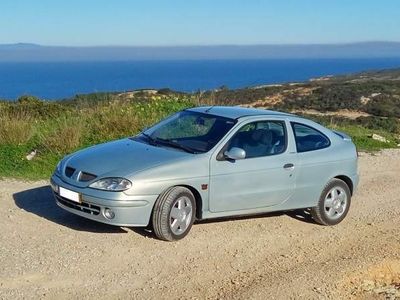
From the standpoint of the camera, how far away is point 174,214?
23.1 feet

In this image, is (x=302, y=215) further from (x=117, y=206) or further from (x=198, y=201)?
(x=117, y=206)

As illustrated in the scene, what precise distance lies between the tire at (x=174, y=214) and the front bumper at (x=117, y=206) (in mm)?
96

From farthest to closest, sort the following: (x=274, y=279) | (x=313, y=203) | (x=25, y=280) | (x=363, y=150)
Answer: (x=363, y=150) → (x=313, y=203) → (x=274, y=279) → (x=25, y=280)

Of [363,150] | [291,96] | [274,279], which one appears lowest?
[291,96]

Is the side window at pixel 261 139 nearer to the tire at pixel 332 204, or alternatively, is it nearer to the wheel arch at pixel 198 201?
the wheel arch at pixel 198 201

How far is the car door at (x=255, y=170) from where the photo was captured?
7.34 meters

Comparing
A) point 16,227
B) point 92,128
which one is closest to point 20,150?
point 92,128

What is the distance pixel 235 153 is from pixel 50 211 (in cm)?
255

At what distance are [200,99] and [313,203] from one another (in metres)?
9.08

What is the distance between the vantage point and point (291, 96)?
44938mm

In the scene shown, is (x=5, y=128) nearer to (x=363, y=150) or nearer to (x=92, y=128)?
(x=92, y=128)

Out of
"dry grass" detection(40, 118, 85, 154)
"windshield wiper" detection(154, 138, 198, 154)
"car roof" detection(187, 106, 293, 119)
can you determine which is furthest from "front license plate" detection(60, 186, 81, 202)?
"dry grass" detection(40, 118, 85, 154)

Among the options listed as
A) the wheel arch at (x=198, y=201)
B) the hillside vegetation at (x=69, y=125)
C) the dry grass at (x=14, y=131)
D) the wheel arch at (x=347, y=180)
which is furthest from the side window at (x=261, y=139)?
the dry grass at (x=14, y=131)

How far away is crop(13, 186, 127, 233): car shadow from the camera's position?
7.45m
